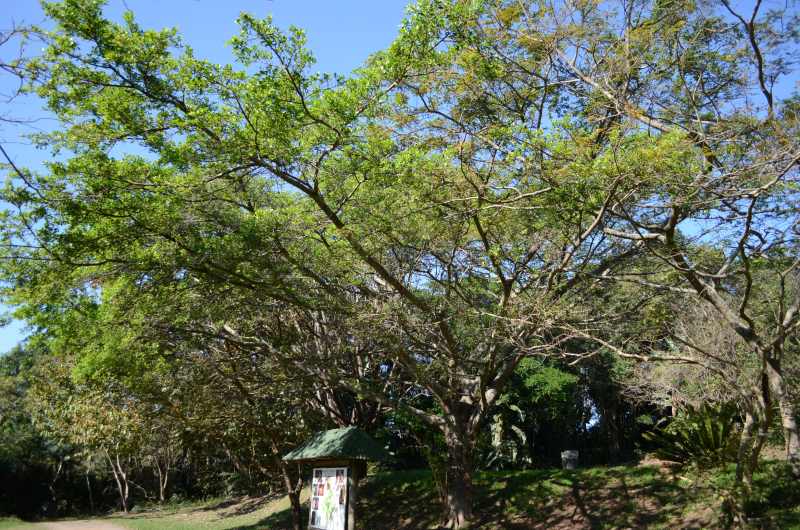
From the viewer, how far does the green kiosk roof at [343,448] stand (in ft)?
28.6

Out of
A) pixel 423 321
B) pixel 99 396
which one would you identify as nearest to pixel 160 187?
pixel 423 321

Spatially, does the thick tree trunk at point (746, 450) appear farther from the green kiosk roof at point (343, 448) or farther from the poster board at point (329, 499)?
the poster board at point (329, 499)

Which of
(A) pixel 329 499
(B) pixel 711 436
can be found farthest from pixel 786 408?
(A) pixel 329 499

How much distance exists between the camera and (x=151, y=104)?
7.41m

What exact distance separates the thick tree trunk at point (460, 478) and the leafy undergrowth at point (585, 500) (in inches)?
72.3

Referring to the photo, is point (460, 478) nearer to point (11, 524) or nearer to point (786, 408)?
point (786, 408)

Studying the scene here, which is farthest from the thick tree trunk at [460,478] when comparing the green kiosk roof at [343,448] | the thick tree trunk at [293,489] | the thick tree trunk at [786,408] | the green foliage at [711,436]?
the thick tree trunk at [786,408]

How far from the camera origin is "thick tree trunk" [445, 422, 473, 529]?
11188mm

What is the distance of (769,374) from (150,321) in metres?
9.64

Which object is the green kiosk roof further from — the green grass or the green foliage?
the green grass

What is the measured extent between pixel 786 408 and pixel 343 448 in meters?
6.27

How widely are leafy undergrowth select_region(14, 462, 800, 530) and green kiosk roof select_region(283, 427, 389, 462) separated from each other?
507cm

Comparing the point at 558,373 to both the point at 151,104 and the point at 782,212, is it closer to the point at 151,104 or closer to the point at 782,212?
the point at 782,212

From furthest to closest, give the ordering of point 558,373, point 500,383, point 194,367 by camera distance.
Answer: point 558,373 → point 194,367 → point 500,383
